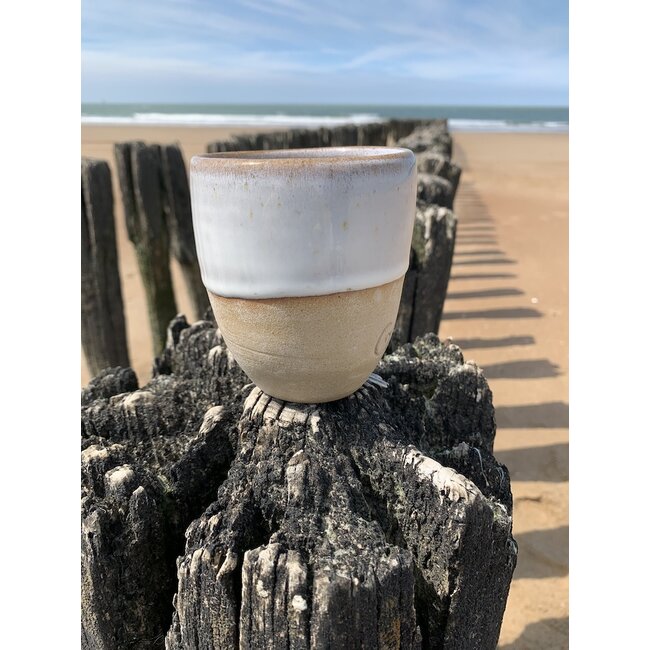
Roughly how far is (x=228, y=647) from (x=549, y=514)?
2.41 metres

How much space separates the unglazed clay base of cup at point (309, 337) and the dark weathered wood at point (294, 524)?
7 centimetres

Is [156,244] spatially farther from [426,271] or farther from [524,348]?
[524,348]

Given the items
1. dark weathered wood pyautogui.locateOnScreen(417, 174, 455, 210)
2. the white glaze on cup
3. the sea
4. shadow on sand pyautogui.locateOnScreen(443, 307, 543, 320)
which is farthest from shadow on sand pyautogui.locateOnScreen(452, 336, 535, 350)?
the sea

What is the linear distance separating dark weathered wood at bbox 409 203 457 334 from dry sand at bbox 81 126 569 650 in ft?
3.94

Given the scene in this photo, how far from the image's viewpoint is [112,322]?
3.07m

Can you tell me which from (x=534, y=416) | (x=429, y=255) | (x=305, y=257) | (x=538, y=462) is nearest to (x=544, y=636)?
(x=538, y=462)

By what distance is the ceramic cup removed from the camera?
3.10 ft

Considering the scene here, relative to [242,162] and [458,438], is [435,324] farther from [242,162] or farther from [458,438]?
[242,162]

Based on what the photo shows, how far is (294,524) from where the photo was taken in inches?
37.9

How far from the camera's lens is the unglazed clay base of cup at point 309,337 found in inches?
40.5

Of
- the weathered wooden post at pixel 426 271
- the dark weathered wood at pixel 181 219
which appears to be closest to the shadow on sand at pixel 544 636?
the weathered wooden post at pixel 426 271

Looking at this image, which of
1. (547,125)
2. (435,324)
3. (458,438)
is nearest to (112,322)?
(435,324)

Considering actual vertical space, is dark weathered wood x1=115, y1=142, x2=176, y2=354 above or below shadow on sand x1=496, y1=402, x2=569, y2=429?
above

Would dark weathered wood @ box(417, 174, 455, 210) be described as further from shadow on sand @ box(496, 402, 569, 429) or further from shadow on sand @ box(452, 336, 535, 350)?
shadow on sand @ box(452, 336, 535, 350)
